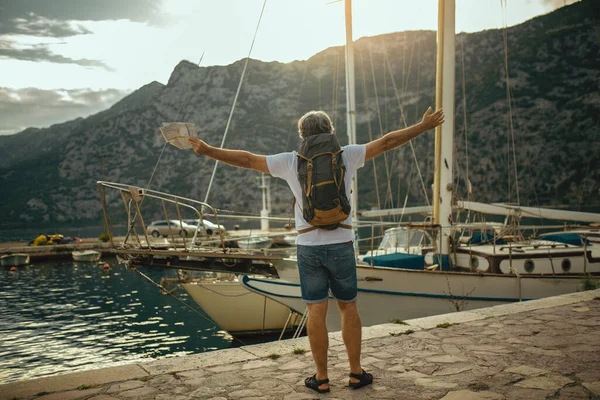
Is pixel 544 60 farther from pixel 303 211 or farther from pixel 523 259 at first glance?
pixel 303 211

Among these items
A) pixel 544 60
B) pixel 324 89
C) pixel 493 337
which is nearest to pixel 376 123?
pixel 324 89

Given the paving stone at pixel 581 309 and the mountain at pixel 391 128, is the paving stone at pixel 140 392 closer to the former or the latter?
the paving stone at pixel 581 309

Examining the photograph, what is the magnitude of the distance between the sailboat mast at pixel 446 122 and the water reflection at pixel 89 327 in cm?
707

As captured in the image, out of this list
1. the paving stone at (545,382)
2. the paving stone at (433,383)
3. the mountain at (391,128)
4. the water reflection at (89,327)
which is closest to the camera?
the paving stone at (545,382)

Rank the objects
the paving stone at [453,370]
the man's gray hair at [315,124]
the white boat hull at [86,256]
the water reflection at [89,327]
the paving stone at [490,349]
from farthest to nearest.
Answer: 1. the white boat hull at [86,256]
2. the water reflection at [89,327]
3. the paving stone at [490,349]
4. the paving stone at [453,370]
5. the man's gray hair at [315,124]

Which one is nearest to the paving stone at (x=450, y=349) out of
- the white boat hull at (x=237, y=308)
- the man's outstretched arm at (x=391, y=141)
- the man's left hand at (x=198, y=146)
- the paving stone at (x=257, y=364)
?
the paving stone at (x=257, y=364)

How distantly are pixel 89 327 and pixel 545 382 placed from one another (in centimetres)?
1655

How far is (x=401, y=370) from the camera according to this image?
4.02 m

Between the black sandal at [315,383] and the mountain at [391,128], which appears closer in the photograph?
the black sandal at [315,383]

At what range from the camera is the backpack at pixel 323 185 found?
3.49 metres

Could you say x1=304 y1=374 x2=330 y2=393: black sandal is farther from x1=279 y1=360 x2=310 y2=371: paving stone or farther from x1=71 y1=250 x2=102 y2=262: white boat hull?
x1=71 y1=250 x2=102 y2=262: white boat hull

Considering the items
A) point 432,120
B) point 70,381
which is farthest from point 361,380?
point 70,381

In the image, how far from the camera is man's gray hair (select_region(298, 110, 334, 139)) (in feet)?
12.3

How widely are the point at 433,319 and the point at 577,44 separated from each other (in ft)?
489
